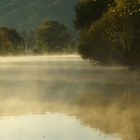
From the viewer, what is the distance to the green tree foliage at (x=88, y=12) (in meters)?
77.0

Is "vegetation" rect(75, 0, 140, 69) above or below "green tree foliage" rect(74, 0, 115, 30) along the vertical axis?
below

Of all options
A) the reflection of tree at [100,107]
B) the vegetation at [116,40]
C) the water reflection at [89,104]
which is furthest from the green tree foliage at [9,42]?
the reflection of tree at [100,107]

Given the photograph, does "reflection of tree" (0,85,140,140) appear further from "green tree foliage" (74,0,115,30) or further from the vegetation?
"green tree foliage" (74,0,115,30)

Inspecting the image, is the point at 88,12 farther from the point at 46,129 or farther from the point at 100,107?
the point at 46,129

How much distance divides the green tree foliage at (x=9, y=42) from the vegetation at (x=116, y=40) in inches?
3697

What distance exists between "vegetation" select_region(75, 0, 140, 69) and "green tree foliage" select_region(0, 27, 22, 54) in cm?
9391

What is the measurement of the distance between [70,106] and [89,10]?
54.4 metres

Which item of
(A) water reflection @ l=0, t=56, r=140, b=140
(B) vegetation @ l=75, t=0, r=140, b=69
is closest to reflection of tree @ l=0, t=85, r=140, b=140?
(A) water reflection @ l=0, t=56, r=140, b=140

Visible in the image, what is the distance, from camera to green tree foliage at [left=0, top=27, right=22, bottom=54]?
169 meters

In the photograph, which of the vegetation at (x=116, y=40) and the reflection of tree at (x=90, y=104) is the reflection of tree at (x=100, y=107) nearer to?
the reflection of tree at (x=90, y=104)

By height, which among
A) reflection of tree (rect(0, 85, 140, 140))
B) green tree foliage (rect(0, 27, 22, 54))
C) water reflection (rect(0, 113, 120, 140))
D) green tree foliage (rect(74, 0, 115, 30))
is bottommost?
green tree foliage (rect(0, 27, 22, 54))

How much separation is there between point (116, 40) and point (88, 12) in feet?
59.4

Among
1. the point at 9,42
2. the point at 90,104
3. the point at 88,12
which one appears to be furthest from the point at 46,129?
the point at 9,42

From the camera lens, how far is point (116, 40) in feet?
203
